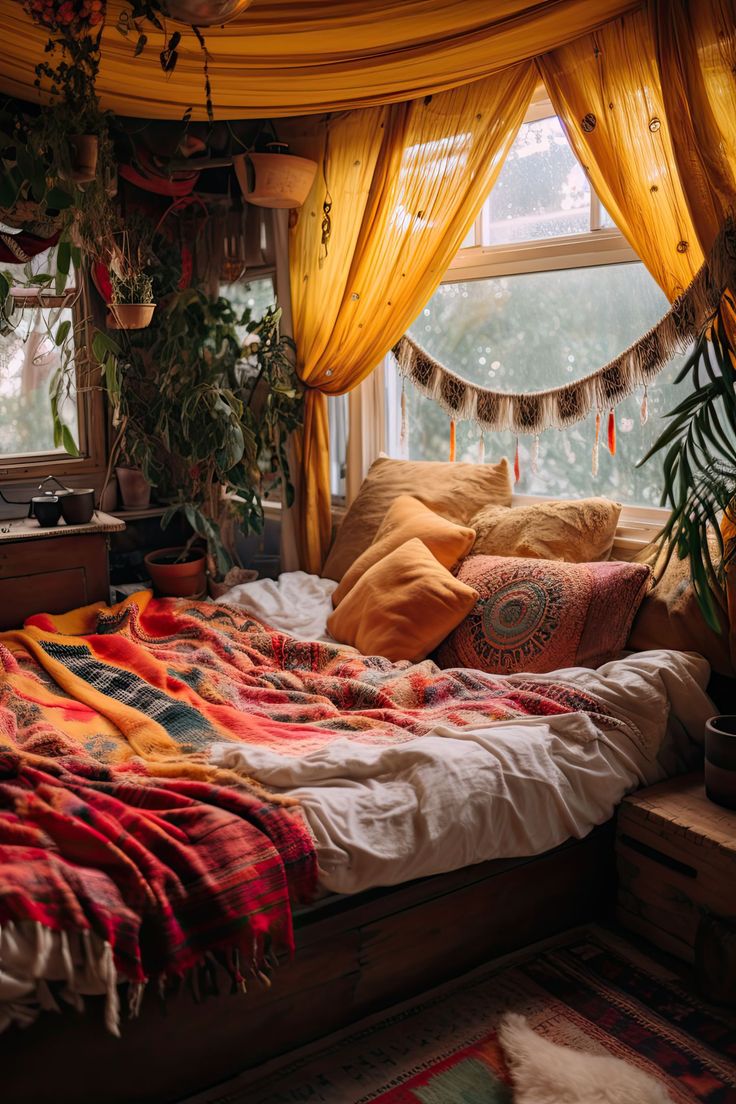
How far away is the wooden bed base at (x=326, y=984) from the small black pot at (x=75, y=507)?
2067mm

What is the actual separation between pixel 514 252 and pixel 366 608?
138cm

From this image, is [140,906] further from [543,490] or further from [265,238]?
[265,238]

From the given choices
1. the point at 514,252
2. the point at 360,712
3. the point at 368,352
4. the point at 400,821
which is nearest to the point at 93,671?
the point at 360,712

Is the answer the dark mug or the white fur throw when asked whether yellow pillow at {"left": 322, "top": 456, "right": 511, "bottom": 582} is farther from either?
the white fur throw

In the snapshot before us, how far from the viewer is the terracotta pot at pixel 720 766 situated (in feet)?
7.21

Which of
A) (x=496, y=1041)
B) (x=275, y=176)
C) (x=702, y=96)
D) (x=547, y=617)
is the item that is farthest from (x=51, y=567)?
(x=702, y=96)

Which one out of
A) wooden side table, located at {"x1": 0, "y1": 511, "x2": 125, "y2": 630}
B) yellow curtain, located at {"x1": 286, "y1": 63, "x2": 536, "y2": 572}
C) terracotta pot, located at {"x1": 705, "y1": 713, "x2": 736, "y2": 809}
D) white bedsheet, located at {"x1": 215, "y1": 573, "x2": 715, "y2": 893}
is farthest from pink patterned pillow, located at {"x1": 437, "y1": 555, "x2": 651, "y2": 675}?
wooden side table, located at {"x1": 0, "y1": 511, "x2": 125, "y2": 630}

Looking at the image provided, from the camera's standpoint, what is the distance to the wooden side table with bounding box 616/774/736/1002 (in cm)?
207

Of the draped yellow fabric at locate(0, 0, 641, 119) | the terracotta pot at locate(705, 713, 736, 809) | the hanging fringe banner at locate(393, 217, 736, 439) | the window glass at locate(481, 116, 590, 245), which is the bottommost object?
the terracotta pot at locate(705, 713, 736, 809)

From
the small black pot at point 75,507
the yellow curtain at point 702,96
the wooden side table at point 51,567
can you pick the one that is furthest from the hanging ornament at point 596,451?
the small black pot at point 75,507

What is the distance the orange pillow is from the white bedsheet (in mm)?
763

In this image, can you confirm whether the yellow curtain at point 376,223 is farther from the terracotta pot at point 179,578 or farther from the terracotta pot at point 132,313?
the terracotta pot at point 132,313

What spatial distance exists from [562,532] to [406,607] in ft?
1.79

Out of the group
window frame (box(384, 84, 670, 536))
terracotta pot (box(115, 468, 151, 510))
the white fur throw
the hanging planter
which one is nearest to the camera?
the white fur throw
